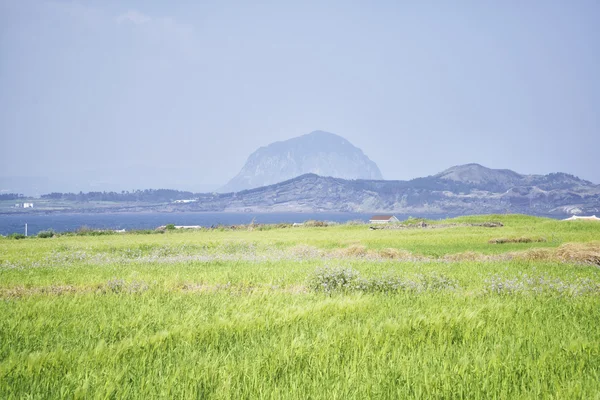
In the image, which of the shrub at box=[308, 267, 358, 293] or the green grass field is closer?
the green grass field

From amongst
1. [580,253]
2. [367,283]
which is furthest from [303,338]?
[580,253]

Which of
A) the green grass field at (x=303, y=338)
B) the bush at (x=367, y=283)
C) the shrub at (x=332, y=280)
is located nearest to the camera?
the green grass field at (x=303, y=338)

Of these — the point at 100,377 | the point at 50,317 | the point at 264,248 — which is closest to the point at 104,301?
the point at 50,317

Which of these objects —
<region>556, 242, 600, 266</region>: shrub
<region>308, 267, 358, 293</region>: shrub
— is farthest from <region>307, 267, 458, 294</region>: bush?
<region>556, 242, 600, 266</region>: shrub

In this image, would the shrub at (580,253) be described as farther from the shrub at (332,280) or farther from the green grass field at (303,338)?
the shrub at (332,280)

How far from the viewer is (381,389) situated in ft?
15.6

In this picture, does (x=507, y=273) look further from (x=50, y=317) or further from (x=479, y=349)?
(x=50, y=317)

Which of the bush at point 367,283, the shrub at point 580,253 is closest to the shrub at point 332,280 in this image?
the bush at point 367,283

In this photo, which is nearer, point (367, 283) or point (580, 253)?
point (367, 283)

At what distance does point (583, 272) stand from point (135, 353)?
14920mm

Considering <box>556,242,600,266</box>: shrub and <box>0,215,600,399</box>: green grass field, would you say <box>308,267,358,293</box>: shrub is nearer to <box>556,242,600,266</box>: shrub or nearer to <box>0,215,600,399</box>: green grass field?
<box>0,215,600,399</box>: green grass field

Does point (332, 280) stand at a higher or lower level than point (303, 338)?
lower

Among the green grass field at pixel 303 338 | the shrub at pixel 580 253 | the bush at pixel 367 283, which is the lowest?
the shrub at pixel 580 253

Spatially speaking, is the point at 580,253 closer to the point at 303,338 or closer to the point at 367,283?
the point at 367,283
